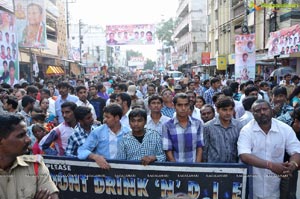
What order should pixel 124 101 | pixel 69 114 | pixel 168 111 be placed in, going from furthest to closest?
pixel 168 111, pixel 124 101, pixel 69 114

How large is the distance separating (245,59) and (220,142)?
8159 mm

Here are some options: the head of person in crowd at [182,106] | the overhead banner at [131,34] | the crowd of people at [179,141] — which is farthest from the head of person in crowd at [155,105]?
the overhead banner at [131,34]

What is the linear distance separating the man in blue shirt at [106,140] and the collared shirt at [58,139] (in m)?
0.68

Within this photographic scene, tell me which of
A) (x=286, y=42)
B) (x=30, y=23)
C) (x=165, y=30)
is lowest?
(x=286, y=42)

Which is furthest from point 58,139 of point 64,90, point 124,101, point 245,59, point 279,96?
point 245,59

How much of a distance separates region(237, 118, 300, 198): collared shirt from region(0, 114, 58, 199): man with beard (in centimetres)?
193

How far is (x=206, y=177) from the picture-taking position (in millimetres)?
3256

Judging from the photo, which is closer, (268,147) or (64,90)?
(268,147)

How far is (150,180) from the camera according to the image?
3.35 m

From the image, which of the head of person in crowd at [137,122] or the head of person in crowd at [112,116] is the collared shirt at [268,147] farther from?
the head of person in crowd at [112,116]

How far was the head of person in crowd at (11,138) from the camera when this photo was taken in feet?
6.97

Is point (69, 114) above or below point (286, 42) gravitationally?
below

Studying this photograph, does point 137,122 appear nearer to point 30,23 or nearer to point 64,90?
point 64,90

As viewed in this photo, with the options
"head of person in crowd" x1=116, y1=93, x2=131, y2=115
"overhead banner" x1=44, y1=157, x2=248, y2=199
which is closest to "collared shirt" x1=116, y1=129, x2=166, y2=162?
"overhead banner" x1=44, y1=157, x2=248, y2=199
